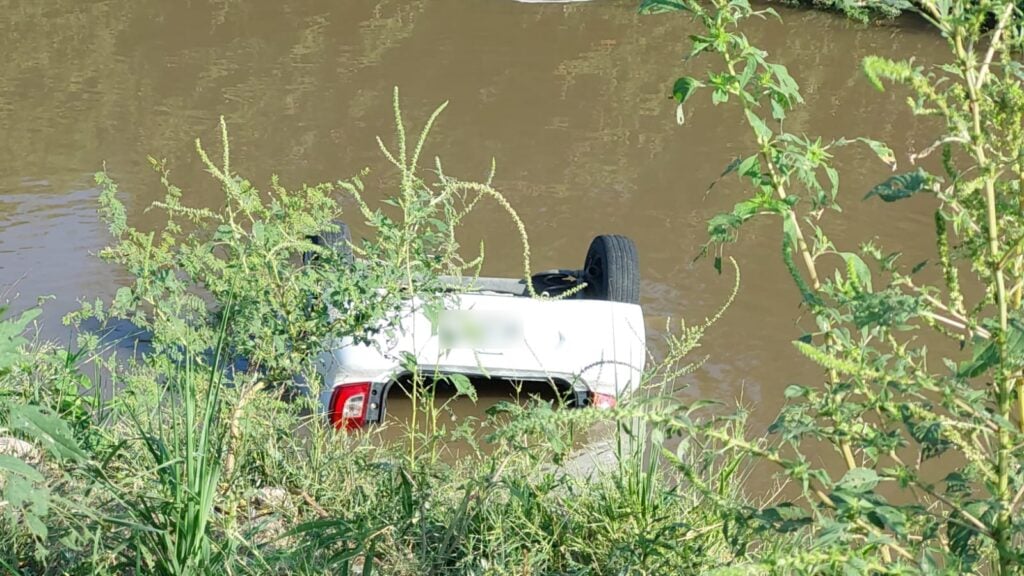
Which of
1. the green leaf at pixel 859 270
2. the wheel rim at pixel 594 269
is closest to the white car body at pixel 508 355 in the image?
the wheel rim at pixel 594 269

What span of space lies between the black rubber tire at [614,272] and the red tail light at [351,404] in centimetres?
132

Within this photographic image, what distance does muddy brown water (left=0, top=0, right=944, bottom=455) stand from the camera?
23.6 feet

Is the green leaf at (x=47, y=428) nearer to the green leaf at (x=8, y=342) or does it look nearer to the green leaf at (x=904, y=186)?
the green leaf at (x=8, y=342)

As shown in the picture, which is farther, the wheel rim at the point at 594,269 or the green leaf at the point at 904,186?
the wheel rim at the point at 594,269

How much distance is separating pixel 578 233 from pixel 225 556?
5419mm

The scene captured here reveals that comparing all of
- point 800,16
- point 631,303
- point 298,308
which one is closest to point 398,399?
point 631,303

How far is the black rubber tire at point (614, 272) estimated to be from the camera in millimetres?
5316

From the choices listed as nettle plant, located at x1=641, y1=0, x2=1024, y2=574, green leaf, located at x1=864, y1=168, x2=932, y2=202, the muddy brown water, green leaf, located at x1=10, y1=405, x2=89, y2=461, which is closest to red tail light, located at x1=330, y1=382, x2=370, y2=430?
the muddy brown water

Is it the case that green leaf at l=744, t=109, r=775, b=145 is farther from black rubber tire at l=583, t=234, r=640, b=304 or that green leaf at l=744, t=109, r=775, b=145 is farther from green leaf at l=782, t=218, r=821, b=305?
black rubber tire at l=583, t=234, r=640, b=304

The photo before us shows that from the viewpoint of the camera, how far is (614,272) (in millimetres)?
5344

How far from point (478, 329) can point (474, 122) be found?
674cm

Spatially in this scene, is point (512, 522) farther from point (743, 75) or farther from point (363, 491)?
point (743, 75)

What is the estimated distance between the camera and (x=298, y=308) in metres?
3.66

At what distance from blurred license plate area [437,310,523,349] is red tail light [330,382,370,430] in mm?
458
